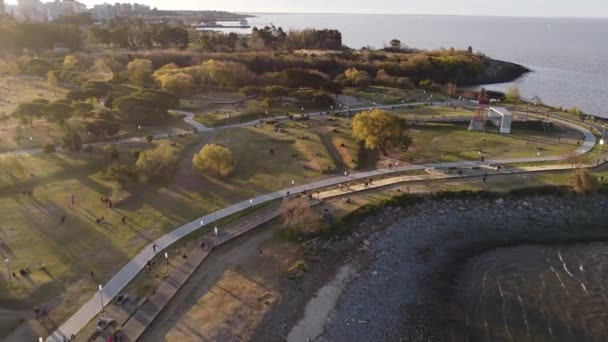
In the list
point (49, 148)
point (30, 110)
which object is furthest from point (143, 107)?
point (49, 148)

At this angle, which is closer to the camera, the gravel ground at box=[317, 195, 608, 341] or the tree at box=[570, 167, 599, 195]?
the gravel ground at box=[317, 195, 608, 341]

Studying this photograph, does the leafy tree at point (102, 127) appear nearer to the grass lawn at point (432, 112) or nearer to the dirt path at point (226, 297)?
the dirt path at point (226, 297)

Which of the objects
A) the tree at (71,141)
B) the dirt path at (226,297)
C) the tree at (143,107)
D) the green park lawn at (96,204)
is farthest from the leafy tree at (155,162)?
the tree at (143,107)

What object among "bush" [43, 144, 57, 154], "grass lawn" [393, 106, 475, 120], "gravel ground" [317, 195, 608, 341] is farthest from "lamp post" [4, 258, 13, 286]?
"grass lawn" [393, 106, 475, 120]

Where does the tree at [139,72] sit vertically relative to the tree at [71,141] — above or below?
above

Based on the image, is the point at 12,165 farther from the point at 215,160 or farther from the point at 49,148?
the point at 215,160

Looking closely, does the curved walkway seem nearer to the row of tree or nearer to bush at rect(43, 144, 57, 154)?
bush at rect(43, 144, 57, 154)
